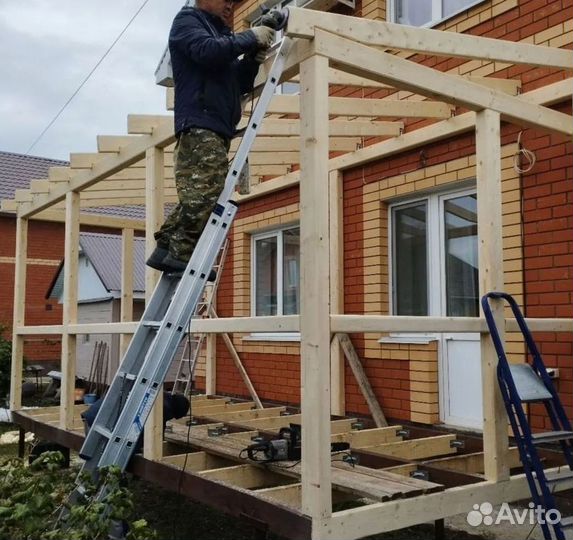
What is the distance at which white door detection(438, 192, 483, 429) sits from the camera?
6.01 m

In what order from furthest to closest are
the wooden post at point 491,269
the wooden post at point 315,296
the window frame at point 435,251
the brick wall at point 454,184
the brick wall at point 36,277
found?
1. the brick wall at point 36,277
2. the window frame at point 435,251
3. the brick wall at point 454,184
4. the wooden post at point 491,269
5. the wooden post at point 315,296

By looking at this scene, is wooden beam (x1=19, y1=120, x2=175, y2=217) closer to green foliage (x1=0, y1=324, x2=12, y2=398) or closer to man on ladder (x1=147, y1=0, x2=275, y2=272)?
man on ladder (x1=147, y1=0, x2=275, y2=272)

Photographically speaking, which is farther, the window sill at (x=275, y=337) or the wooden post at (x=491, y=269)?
the window sill at (x=275, y=337)

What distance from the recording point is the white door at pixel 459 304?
6008 mm

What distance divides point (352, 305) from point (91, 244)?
1042 cm

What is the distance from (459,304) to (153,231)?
3.00 metres

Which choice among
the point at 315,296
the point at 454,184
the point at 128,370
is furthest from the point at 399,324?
the point at 454,184

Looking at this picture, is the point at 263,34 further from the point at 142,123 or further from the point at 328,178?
the point at 142,123

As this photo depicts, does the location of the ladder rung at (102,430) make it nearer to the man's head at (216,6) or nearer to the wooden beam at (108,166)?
the wooden beam at (108,166)

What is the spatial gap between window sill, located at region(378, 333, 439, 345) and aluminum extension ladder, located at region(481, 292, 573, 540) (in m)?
2.03

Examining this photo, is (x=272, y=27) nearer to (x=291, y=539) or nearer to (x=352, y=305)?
(x=291, y=539)

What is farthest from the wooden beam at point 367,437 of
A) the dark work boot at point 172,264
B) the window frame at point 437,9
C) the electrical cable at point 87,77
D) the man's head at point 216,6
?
the electrical cable at point 87,77

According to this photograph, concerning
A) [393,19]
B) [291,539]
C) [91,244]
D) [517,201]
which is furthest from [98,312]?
[291,539]

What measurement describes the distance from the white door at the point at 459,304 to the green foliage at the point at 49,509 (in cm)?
384
